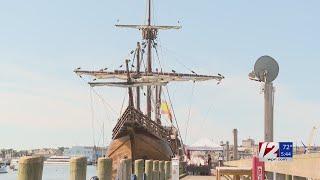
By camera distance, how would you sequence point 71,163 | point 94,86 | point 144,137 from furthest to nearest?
point 94,86
point 144,137
point 71,163

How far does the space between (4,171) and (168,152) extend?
97833mm

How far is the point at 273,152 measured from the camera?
12.0 meters

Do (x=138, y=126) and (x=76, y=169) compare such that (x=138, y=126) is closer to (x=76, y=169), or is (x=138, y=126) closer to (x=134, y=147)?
(x=134, y=147)

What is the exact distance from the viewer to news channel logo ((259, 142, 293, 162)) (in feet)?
39.3

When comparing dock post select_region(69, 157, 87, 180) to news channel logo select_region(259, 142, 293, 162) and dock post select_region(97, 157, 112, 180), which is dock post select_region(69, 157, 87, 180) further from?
news channel logo select_region(259, 142, 293, 162)

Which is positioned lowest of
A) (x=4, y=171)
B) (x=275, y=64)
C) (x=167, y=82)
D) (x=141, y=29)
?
(x=4, y=171)

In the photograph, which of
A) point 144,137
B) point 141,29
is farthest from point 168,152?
point 141,29

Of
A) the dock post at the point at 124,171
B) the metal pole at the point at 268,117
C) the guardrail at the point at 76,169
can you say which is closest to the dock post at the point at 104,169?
the guardrail at the point at 76,169

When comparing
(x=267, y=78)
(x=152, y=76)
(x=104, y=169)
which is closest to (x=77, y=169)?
(x=104, y=169)

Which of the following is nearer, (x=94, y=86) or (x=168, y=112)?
(x=94, y=86)

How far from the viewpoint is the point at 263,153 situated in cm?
1201

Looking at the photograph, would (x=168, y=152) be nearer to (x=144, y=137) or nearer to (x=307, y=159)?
(x=144, y=137)

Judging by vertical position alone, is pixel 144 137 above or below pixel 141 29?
below

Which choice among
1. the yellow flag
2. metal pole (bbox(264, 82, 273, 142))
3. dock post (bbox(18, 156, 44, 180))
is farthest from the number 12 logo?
the yellow flag
